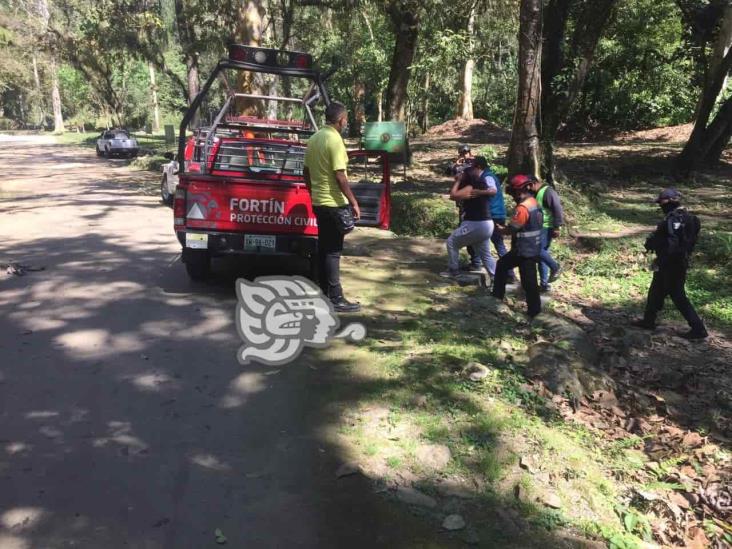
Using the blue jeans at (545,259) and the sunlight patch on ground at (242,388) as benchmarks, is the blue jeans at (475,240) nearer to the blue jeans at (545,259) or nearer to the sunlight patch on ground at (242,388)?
the blue jeans at (545,259)

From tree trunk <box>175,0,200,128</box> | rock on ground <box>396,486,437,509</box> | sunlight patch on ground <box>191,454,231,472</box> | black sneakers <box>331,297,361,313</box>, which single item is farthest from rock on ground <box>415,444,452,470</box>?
tree trunk <box>175,0,200,128</box>

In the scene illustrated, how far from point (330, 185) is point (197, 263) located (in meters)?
2.06

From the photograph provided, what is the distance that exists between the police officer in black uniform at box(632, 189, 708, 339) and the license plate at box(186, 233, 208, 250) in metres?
4.68

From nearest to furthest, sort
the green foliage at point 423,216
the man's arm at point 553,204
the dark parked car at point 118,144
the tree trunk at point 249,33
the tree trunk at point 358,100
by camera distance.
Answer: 1. the man's arm at point 553,204
2. the green foliage at point 423,216
3. the tree trunk at point 249,33
4. the dark parked car at point 118,144
5. the tree trunk at point 358,100

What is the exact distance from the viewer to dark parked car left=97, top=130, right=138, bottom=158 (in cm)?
3164

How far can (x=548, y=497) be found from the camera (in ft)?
11.2

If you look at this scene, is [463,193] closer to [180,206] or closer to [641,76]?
[180,206]

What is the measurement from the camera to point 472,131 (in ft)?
81.6

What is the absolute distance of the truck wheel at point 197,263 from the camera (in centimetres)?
673

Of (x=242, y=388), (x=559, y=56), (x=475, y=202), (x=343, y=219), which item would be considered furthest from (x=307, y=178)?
(x=559, y=56)

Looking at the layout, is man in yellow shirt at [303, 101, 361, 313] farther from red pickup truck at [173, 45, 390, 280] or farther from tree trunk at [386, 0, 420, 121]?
tree trunk at [386, 0, 420, 121]

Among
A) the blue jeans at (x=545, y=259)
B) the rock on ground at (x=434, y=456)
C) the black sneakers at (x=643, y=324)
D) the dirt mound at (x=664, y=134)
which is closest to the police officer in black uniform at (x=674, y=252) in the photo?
the black sneakers at (x=643, y=324)

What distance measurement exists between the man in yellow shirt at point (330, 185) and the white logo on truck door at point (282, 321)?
0.39 m

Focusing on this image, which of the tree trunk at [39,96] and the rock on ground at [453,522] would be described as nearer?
the rock on ground at [453,522]
